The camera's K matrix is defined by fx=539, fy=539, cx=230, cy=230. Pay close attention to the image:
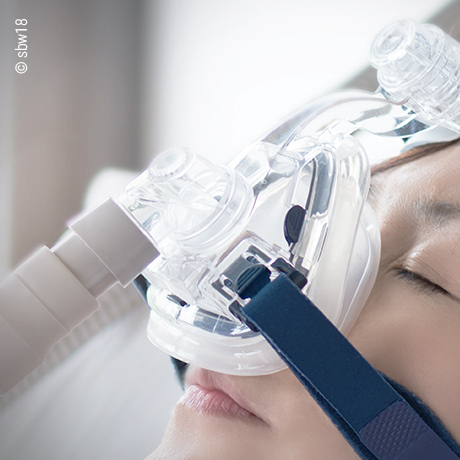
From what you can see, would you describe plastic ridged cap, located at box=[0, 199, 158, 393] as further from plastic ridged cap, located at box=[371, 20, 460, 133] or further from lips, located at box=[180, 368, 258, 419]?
plastic ridged cap, located at box=[371, 20, 460, 133]

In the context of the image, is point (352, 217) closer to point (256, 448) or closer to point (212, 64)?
point (256, 448)

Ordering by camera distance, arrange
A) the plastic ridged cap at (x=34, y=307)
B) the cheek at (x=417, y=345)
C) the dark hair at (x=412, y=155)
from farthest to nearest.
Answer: the dark hair at (x=412, y=155), the cheek at (x=417, y=345), the plastic ridged cap at (x=34, y=307)

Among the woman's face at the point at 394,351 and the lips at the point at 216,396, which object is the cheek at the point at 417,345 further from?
the lips at the point at 216,396

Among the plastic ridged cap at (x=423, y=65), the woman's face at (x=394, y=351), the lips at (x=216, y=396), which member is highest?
the plastic ridged cap at (x=423, y=65)

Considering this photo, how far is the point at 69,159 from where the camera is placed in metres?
1.31

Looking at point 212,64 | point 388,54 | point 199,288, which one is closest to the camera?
point 199,288

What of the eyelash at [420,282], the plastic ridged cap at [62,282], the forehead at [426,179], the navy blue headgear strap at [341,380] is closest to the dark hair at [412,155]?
the forehead at [426,179]

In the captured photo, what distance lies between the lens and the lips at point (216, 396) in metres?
0.62

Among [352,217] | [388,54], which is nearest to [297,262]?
[352,217]

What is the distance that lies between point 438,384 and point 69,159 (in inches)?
40.0

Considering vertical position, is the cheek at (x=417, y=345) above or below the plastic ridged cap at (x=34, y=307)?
below

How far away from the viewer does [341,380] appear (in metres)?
0.53

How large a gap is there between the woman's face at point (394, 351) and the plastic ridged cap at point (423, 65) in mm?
61

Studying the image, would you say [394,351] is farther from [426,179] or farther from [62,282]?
[62,282]
